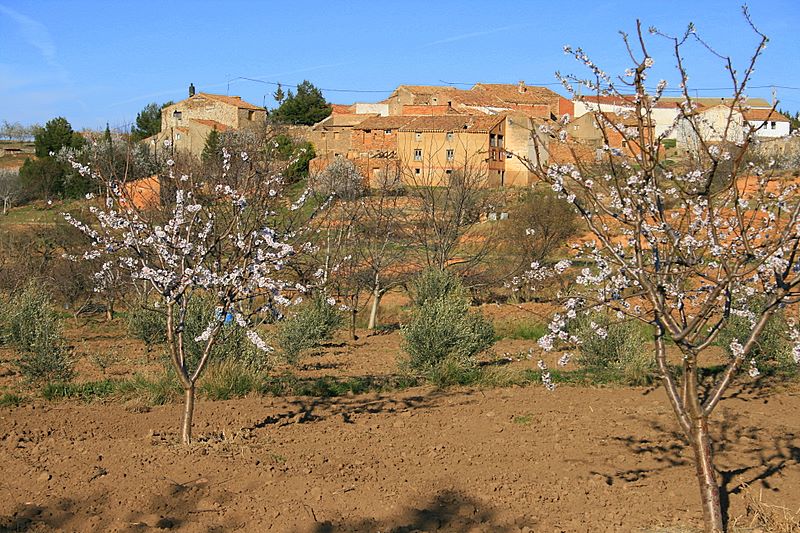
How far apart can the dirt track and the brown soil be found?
2 centimetres

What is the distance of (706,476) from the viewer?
4.81 meters

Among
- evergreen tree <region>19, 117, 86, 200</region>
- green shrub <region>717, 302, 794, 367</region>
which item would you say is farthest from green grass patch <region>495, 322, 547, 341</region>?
evergreen tree <region>19, 117, 86, 200</region>

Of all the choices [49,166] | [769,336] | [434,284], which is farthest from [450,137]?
[769,336]

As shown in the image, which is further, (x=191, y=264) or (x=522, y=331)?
(x=522, y=331)

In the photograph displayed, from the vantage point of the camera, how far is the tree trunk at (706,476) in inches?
189

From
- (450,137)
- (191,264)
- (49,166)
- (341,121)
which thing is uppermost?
(341,121)

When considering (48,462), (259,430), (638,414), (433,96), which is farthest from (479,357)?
(433,96)

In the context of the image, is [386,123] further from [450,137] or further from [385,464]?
[385,464]

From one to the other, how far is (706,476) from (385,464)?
2.51 metres

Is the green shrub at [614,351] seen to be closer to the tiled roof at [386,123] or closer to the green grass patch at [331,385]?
the green grass patch at [331,385]

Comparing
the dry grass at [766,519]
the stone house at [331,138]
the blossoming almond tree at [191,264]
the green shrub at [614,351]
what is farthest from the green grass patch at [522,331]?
the stone house at [331,138]

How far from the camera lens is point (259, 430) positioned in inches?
299

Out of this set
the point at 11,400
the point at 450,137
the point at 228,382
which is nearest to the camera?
the point at 11,400

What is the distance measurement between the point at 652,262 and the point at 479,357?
6888 millimetres
